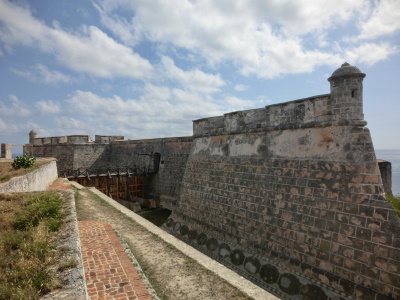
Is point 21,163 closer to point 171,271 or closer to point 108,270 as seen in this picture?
point 108,270

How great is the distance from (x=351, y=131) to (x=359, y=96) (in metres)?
0.86

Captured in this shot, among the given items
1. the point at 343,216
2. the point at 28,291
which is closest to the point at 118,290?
the point at 28,291

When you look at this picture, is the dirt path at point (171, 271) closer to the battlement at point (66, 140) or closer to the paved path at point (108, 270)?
the paved path at point (108, 270)

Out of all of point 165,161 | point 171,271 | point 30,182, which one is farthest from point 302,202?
point 165,161

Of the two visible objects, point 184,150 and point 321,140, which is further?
point 184,150

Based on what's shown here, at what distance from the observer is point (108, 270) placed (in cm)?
400

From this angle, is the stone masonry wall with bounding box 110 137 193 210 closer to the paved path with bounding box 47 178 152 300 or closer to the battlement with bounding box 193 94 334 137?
the battlement with bounding box 193 94 334 137

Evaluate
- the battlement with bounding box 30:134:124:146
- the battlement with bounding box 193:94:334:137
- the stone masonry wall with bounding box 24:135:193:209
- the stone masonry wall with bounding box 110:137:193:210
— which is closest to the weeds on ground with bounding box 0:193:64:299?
the battlement with bounding box 193:94:334:137

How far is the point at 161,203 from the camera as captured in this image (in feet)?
50.2

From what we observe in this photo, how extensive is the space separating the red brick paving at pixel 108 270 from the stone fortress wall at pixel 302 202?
3.88 metres

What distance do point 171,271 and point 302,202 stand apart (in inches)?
146

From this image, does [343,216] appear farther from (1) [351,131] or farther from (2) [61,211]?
(2) [61,211]

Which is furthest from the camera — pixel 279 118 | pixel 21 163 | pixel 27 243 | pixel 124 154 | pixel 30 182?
pixel 124 154

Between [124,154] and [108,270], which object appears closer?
[108,270]
